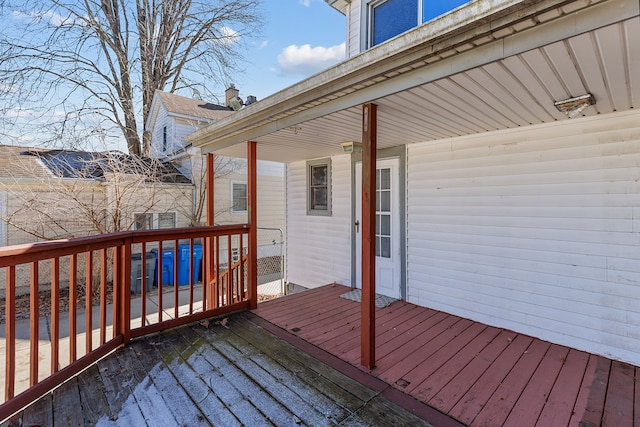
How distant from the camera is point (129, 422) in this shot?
188cm

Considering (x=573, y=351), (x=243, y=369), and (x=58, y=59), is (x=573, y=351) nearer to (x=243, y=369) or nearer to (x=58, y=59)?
(x=243, y=369)

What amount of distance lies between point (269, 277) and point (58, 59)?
1011 centimetres

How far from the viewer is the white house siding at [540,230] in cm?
261

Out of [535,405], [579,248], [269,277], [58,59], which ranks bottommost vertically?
[269,277]

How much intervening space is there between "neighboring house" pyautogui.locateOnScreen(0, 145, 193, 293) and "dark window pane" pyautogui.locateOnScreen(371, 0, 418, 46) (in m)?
6.02

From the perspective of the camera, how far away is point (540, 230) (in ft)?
9.98

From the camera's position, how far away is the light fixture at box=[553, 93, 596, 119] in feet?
7.32

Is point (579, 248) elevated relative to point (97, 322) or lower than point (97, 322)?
elevated

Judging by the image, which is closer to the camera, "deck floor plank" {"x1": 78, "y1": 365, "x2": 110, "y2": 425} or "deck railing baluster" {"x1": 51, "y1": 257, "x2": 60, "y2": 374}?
"deck floor plank" {"x1": 78, "y1": 365, "x2": 110, "y2": 425}

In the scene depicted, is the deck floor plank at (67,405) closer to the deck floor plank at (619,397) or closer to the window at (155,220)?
the deck floor plank at (619,397)

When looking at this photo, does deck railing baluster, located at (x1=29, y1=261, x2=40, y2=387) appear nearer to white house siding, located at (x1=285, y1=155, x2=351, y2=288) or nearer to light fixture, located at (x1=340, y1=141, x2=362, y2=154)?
light fixture, located at (x1=340, y1=141, x2=362, y2=154)

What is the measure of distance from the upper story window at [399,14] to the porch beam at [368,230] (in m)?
2.21

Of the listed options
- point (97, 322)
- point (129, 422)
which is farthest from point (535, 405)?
point (97, 322)

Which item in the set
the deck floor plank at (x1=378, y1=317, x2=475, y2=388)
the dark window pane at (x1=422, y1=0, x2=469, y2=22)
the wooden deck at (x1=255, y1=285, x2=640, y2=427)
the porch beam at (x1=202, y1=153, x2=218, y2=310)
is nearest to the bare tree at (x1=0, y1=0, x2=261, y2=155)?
the porch beam at (x1=202, y1=153, x2=218, y2=310)
